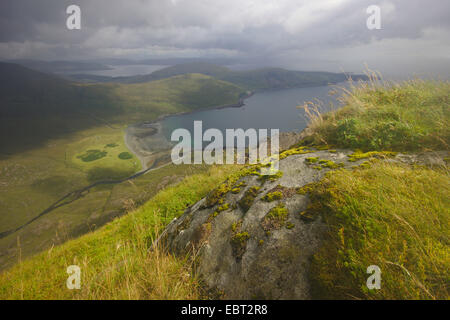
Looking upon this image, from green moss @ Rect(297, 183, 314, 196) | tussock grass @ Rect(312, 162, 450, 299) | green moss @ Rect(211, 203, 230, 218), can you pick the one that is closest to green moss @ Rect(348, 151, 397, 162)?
tussock grass @ Rect(312, 162, 450, 299)

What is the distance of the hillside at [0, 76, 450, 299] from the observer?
252cm

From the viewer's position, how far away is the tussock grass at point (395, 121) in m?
5.14

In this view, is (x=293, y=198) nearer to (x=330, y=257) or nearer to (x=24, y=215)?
(x=330, y=257)

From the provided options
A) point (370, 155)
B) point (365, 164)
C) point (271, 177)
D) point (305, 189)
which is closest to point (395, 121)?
point (370, 155)

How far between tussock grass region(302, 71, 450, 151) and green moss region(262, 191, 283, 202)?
10.0 ft

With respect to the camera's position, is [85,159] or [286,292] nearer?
[286,292]

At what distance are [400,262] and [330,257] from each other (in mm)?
767

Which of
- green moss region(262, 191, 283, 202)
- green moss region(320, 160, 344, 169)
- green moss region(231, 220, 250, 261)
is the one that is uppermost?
green moss region(320, 160, 344, 169)

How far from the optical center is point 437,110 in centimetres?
550

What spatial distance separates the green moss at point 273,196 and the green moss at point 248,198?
0.32 metres

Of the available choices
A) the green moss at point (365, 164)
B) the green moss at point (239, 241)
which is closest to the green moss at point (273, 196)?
the green moss at point (239, 241)

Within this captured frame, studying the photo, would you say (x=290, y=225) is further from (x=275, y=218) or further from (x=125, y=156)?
(x=125, y=156)

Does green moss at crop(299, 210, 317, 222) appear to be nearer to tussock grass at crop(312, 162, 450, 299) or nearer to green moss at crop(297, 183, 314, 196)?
tussock grass at crop(312, 162, 450, 299)

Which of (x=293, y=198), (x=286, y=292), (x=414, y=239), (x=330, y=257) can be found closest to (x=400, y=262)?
(x=414, y=239)
